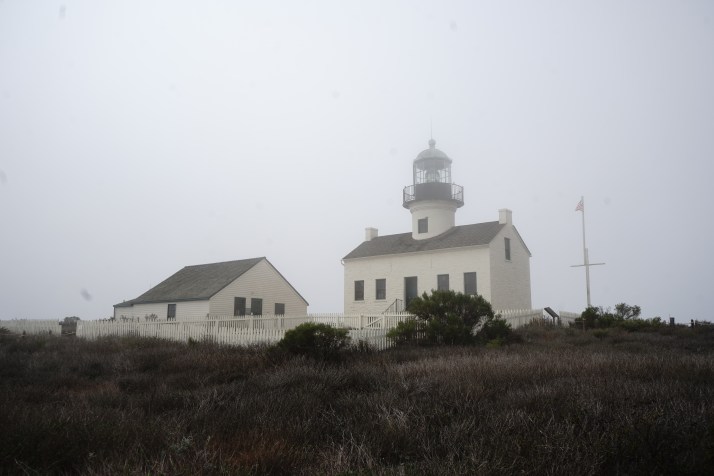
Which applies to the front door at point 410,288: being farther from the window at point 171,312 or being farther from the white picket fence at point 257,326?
the window at point 171,312

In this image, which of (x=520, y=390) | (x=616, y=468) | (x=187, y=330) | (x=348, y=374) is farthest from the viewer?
(x=187, y=330)

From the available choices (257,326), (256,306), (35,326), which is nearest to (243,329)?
(257,326)

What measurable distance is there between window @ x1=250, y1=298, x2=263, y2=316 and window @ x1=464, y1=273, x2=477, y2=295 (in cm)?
1226

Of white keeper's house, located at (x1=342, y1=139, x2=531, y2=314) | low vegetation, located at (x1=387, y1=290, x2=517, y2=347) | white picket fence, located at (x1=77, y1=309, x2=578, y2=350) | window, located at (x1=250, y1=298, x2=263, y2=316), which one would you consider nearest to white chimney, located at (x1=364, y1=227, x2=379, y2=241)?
white keeper's house, located at (x1=342, y1=139, x2=531, y2=314)

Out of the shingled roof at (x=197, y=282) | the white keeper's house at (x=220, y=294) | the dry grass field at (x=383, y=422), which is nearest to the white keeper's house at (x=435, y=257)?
the white keeper's house at (x=220, y=294)

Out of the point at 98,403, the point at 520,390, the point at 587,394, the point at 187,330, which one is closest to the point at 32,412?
the point at 98,403

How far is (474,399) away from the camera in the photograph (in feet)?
18.1

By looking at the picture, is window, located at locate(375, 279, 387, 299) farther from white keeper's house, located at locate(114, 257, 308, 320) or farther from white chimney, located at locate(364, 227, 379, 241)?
white keeper's house, located at locate(114, 257, 308, 320)

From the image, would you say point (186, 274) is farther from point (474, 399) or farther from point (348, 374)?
point (474, 399)

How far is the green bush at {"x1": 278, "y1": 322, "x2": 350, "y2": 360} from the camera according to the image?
10.8 meters

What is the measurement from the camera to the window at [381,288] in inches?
1157

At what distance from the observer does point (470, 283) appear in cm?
2642

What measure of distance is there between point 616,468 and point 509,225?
84.4 ft

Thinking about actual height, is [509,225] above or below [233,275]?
above
